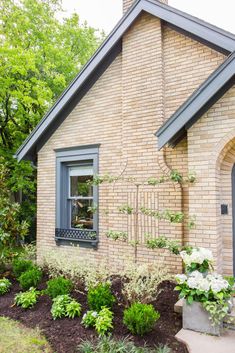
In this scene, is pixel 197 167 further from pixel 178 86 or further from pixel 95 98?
pixel 95 98

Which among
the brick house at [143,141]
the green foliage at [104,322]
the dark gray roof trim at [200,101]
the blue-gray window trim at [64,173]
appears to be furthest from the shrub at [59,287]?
the dark gray roof trim at [200,101]

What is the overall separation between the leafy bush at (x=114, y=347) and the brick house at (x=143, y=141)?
80.7 inches

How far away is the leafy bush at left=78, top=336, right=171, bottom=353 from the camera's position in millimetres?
3641

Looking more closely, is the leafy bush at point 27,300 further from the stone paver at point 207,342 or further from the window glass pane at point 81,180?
the window glass pane at point 81,180

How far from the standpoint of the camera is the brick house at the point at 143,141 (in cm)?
544

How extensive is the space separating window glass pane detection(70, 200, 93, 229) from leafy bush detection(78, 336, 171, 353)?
13.7ft

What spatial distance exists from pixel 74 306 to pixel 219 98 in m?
4.44

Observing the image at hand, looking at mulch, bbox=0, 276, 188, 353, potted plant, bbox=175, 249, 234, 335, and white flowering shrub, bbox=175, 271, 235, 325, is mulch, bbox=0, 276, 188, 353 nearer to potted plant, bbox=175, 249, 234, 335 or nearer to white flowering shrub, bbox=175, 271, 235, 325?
potted plant, bbox=175, 249, 234, 335

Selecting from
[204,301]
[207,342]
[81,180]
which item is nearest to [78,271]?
[204,301]

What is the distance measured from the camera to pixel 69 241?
8.03 meters

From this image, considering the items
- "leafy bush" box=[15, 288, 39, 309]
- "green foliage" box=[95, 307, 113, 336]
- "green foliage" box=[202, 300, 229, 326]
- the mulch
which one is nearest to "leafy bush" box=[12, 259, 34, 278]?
the mulch

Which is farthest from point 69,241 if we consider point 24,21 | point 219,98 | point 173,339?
point 24,21

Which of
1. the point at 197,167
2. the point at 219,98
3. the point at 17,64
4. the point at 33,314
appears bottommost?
the point at 33,314

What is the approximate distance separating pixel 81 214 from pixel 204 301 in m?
4.73
